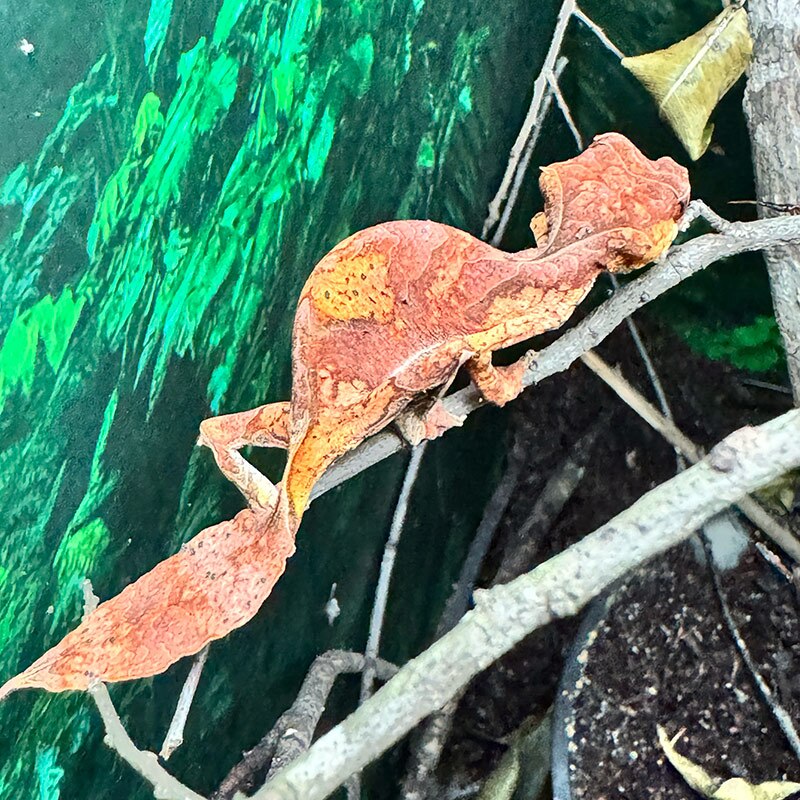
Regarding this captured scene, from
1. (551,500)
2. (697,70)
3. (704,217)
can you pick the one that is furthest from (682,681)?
(697,70)

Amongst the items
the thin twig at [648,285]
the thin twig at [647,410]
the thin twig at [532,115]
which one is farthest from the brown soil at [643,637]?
the thin twig at [648,285]

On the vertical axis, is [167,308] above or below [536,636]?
above

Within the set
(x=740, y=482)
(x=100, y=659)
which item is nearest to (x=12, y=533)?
(x=100, y=659)

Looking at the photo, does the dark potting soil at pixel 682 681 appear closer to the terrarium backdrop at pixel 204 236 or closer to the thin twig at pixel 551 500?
the thin twig at pixel 551 500

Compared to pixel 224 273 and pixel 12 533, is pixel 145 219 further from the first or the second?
pixel 12 533

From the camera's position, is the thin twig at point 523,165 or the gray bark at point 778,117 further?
the thin twig at point 523,165

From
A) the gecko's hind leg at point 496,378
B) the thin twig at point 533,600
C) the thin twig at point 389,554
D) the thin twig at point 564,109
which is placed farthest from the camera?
the thin twig at point 389,554
